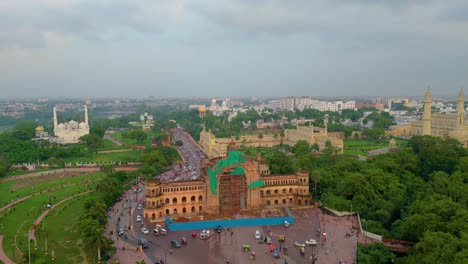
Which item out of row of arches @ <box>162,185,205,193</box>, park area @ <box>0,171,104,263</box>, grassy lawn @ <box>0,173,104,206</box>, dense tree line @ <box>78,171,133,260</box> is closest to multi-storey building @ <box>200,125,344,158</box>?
grassy lawn @ <box>0,173,104,206</box>

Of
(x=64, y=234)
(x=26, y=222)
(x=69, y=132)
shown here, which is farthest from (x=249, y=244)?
(x=69, y=132)

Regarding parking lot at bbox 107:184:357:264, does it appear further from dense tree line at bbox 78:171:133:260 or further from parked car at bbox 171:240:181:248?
dense tree line at bbox 78:171:133:260

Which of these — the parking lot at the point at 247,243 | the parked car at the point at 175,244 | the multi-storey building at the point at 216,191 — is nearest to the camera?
the parking lot at the point at 247,243

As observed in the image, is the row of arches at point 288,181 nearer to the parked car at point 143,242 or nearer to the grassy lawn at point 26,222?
the parked car at point 143,242

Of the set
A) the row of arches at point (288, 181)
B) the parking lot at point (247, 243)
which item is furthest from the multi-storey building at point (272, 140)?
the parking lot at point (247, 243)

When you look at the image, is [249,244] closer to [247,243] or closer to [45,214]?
[247,243]

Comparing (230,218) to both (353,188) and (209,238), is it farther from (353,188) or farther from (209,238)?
(353,188)
